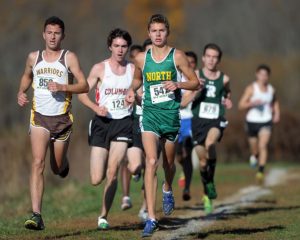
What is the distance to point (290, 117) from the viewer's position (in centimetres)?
3366

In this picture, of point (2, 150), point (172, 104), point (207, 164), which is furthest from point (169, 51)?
point (2, 150)

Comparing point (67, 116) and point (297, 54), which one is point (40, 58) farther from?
point (297, 54)

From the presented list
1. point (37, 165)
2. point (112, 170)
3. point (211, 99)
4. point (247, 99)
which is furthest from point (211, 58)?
point (247, 99)

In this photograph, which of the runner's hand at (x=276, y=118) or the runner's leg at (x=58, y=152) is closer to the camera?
the runner's leg at (x=58, y=152)

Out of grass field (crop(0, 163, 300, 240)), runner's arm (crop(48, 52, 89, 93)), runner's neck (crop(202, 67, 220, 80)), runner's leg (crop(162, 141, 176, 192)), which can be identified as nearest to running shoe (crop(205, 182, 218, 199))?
grass field (crop(0, 163, 300, 240))

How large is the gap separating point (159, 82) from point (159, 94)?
155 mm

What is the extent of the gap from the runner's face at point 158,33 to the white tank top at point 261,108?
9.75 m

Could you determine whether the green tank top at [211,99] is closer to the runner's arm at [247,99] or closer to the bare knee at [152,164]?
the bare knee at [152,164]

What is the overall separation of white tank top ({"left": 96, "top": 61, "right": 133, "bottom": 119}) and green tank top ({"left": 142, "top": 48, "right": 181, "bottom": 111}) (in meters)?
1.12

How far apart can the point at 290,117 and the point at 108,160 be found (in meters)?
23.0

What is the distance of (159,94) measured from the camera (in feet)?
34.3

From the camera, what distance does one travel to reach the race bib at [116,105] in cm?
1167

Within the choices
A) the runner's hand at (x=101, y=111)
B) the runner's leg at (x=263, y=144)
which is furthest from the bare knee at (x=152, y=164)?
the runner's leg at (x=263, y=144)

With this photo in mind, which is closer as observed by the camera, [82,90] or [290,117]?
[82,90]
